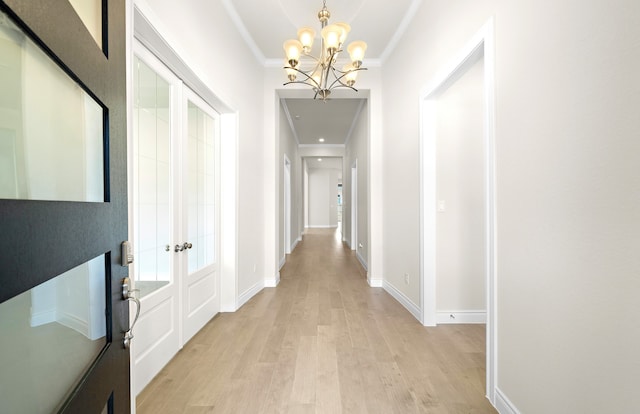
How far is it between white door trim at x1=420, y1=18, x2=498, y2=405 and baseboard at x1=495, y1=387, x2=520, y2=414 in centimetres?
4

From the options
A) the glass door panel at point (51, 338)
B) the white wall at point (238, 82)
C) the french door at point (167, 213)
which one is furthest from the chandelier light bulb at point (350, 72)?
the glass door panel at point (51, 338)

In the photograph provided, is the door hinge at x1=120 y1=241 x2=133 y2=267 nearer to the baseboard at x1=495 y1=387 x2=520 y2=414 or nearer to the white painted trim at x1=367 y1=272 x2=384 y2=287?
the baseboard at x1=495 y1=387 x2=520 y2=414

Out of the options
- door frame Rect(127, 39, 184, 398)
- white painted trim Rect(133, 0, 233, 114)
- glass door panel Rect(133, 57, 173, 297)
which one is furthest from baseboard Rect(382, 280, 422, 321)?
white painted trim Rect(133, 0, 233, 114)

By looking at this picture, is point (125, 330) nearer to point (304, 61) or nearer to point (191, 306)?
point (191, 306)

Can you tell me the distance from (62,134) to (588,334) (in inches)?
71.5

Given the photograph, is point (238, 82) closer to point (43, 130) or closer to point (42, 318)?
point (43, 130)

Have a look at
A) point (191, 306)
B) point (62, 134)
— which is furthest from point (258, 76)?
point (62, 134)

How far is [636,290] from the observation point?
89cm

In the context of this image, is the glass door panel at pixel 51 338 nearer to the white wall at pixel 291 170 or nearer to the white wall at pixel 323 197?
the white wall at pixel 291 170

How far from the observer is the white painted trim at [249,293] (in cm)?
311

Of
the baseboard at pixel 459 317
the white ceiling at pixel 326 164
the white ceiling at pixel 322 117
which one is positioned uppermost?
the white ceiling at pixel 322 117

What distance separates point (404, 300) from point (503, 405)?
157 centimetres

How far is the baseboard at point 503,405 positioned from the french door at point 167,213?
7.07 feet

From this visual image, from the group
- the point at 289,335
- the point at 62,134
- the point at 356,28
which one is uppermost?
the point at 356,28
